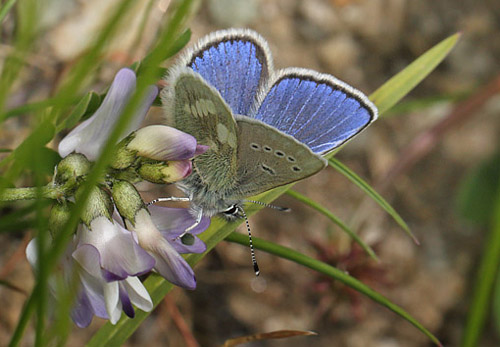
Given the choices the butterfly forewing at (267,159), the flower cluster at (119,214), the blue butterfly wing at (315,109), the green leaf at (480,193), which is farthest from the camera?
the green leaf at (480,193)

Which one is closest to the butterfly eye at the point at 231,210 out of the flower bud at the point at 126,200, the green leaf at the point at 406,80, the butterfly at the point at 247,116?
the butterfly at the point at 247,116

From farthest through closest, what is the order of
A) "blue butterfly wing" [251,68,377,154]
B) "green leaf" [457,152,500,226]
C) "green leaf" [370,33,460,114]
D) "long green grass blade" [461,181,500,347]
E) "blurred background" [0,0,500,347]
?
"green leaf" [457,152,500,226]
"blurred background" [0,0,500,347]
"green leaf" [370,33,460,114]
"blue butterfly wing" [251,68,377,154]
"long green grass blade" [461,181,500,347]

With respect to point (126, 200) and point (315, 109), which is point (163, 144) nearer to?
point (126, 200)

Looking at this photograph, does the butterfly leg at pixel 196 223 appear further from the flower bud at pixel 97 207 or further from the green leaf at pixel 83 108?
the green leaf at pixel 83 108

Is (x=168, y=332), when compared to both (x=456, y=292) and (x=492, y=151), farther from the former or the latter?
(x=492, y=151)

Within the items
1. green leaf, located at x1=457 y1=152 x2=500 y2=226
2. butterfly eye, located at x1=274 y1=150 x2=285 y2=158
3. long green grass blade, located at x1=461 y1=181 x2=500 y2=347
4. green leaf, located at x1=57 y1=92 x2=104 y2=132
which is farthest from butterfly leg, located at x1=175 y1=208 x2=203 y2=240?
green leaf, located at x1=457 y1=152 x2=500 y2=226

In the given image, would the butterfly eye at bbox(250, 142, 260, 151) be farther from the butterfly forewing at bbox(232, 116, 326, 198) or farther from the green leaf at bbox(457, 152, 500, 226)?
the green leaf at bbox(457, 152, 500, 226)

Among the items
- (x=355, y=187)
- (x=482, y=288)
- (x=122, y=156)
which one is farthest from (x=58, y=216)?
(x=355, y=187)

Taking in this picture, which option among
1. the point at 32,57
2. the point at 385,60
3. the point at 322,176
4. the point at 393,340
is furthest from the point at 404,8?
the point at 32,57
